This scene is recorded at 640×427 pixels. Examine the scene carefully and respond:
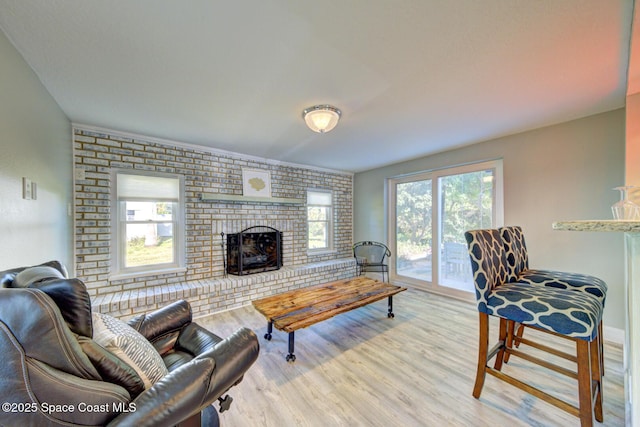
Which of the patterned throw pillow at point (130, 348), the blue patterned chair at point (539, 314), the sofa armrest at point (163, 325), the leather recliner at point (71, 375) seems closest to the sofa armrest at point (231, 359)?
the leather recliner at point (71, 375)

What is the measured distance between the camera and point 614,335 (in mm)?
2404

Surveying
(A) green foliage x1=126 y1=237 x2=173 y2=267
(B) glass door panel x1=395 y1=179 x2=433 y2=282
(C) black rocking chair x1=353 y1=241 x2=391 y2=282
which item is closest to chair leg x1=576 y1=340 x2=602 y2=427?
(B) glass door panel x1=395 y1=179 x2=433 y2=282

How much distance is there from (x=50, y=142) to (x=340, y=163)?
368 cm

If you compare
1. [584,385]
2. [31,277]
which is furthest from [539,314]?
[31,277]

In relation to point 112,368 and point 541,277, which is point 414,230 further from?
point 112,368

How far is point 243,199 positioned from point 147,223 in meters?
1.28

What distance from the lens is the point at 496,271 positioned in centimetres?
165

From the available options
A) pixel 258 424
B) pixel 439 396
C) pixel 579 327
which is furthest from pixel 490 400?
pixel 258 424

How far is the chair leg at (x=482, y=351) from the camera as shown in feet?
5.28

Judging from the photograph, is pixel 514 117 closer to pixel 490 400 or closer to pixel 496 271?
pixel 496 271

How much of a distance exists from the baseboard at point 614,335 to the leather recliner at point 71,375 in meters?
3.60

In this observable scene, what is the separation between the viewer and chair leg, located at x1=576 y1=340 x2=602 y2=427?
123 cm

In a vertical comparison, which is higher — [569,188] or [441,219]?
[569,188]

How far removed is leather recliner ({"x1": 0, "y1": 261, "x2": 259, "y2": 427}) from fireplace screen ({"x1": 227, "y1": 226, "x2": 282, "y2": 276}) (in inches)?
106
